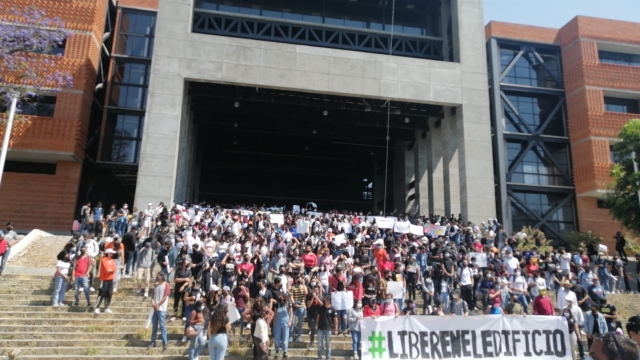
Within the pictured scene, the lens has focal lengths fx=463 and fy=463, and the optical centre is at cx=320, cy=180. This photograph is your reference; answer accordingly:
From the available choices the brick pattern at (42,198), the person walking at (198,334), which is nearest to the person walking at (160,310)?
the person walking at (198,334)

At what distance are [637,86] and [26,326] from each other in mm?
39221

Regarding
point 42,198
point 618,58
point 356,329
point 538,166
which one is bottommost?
point 356,329

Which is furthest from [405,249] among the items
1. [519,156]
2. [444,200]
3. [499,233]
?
[519,156]

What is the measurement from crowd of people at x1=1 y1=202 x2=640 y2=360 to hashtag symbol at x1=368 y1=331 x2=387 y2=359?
1.42ft

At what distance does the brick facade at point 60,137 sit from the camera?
26344mm

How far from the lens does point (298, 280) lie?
11.6 m

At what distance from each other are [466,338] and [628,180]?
18634 millimetres

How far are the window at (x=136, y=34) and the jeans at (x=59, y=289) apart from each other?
24.6 metres

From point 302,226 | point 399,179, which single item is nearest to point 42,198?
point 302,226

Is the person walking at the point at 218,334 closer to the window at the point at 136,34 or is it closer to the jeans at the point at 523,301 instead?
the jeans at the point at 523,301

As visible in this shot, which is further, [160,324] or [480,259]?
[480,259]

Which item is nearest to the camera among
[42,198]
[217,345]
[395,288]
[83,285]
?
[217,345]

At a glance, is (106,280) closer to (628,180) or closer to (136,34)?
(628,180)

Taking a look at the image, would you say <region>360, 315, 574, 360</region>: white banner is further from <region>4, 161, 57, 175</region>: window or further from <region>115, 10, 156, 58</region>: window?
<region>115, 10, 156, 58</region>: window
